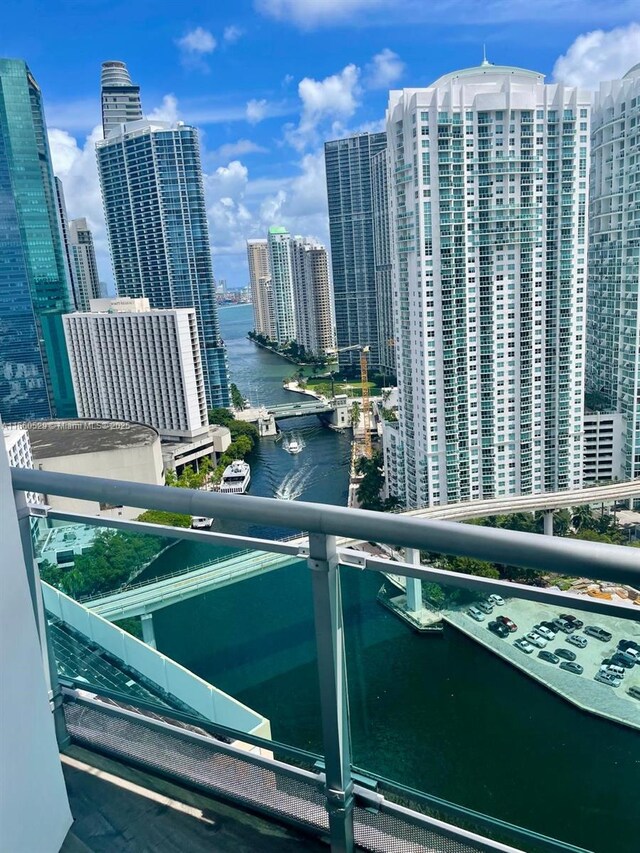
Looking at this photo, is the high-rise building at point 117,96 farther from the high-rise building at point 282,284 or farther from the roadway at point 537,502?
the roadway at point 537,502

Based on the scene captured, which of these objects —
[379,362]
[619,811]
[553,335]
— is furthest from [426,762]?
[379,362]

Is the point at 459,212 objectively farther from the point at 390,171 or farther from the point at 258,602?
the point at 258,602

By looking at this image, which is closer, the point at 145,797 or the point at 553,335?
the point at 145,797

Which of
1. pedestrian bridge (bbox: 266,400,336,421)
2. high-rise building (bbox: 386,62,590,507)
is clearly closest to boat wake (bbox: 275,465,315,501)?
high-rise building (bbox: 386,62,590,507)

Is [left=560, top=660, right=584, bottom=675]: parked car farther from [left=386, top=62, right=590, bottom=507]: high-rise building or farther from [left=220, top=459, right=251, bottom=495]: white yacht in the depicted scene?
[left=220, top=459, right=251, bottom=495]: white yacht

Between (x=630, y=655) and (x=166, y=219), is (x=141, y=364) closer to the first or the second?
(x=166, y=219)

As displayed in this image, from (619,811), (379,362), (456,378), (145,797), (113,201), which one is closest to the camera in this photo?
(619,811)

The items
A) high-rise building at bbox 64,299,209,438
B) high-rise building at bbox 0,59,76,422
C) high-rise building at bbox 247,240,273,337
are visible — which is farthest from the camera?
high-rise building at bbox 247,240,273,337
